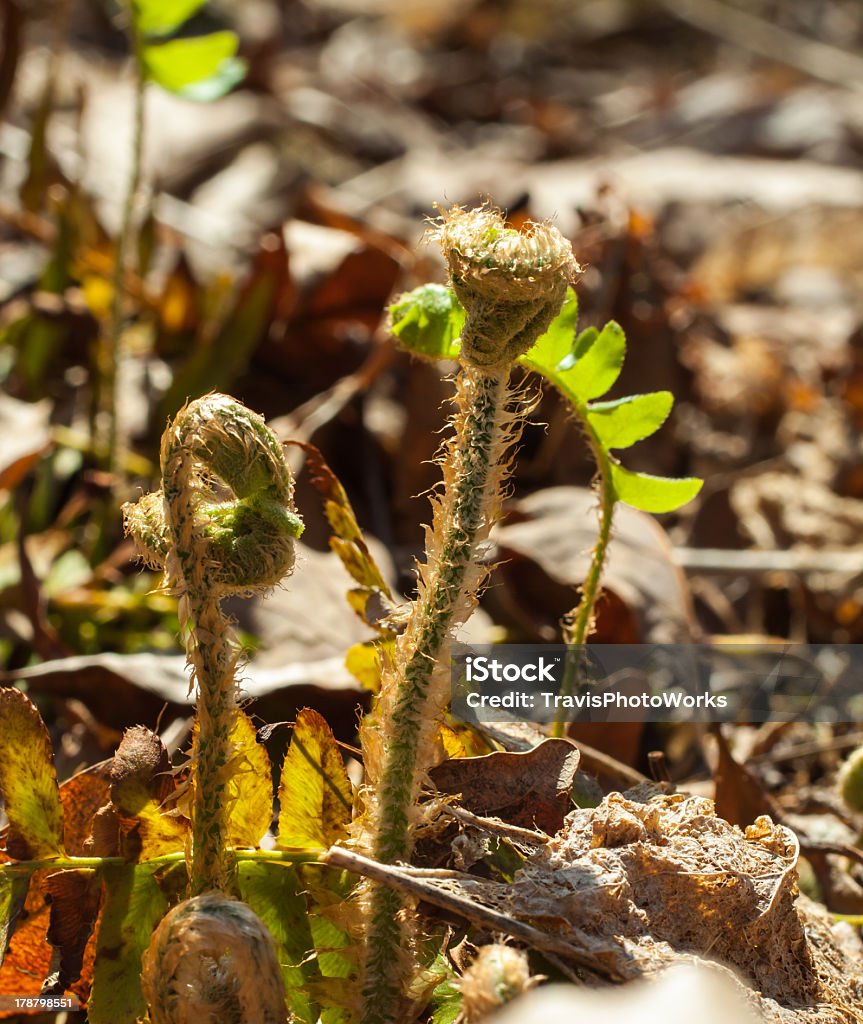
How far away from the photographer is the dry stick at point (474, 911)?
1.35 metres

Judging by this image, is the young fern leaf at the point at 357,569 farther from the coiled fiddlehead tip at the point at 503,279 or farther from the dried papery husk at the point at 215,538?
the coiled fiddlehead tip at the point at 503,279

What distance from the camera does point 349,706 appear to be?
2205 mm

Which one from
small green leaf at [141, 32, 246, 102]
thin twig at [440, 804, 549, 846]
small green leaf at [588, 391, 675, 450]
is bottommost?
thin twig at [440, 804, 549, 846]

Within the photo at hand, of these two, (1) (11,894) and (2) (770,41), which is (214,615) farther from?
(2) (770,41)

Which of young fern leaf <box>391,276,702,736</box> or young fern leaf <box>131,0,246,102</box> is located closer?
young fern leaf <box>391,276,702,736</box>

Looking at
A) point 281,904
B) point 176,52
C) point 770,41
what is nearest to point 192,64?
point 176,52

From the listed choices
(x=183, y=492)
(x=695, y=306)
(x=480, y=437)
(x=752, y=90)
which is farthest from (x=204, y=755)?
(x=752, y=90)

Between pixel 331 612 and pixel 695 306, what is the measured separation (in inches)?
99.0

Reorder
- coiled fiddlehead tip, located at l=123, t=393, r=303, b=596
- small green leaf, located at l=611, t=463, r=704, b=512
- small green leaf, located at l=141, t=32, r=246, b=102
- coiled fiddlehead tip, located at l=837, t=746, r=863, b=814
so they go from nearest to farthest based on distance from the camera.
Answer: coiled fiddlehead tip, located at l=123, t=393, r=303, b=596
small green leaf, located at l=611, t=463, r=704, b=512
coiled fiddlehead tip, located at l=837, t=746, r=863, b=814
small green leaf, located at l=141, t=32, r=246, b=102

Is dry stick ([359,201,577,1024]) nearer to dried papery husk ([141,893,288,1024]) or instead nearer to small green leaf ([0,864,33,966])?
dried papery husk ([141,893,288,1024])

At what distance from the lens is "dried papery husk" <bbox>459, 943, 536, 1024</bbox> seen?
1.17 metres

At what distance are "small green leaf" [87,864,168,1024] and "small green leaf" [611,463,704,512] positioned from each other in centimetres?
91

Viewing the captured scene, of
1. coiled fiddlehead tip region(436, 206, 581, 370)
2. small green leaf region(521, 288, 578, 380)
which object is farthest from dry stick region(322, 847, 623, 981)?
small green leaf region(521, 288, 578, 380)

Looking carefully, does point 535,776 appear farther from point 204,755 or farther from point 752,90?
point 752,90
